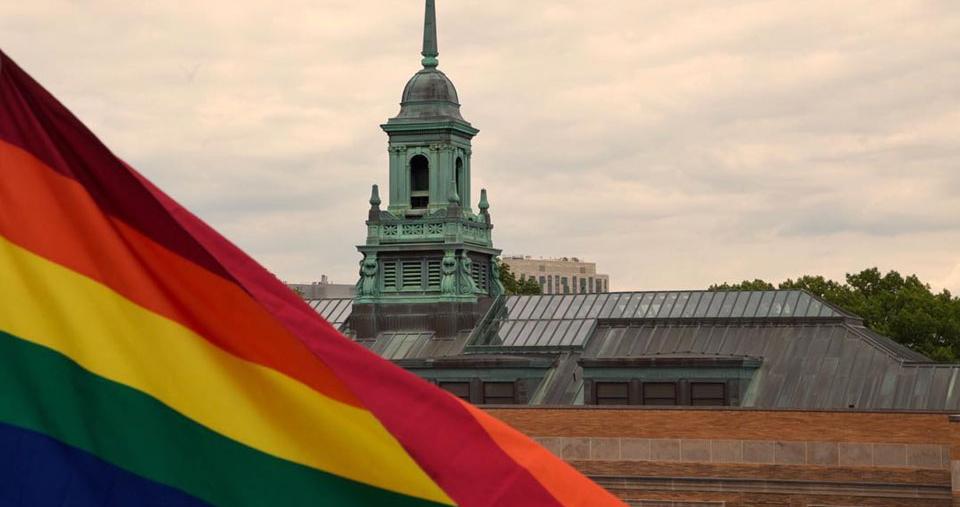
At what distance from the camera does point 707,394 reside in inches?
2180

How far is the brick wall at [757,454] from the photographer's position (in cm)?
4678

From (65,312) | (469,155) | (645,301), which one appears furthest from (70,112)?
(469,155)

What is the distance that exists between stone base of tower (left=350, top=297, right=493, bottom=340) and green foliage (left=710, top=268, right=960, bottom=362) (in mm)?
39993

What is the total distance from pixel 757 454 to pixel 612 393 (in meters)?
8.04

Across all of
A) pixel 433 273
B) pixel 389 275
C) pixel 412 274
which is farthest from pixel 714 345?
pixel 389 275

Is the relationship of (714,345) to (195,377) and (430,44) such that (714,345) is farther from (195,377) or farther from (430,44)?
(195,377)

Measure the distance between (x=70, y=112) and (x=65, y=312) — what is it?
83 centimetres

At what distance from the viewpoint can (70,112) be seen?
23.4ft

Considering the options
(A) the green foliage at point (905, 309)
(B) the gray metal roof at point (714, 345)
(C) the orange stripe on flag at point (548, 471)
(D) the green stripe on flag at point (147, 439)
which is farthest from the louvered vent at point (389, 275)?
(D) the green stripe on flag at point (147, 439)

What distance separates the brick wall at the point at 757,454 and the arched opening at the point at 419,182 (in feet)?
59.5

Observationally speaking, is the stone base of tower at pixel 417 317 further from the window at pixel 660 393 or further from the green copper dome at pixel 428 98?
the window at pixel 660 393

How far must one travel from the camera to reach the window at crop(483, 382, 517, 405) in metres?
58.5

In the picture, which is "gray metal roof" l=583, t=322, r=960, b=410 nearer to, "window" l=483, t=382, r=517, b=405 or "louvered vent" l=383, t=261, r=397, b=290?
"window" l=483, t=382, r=517, b=405

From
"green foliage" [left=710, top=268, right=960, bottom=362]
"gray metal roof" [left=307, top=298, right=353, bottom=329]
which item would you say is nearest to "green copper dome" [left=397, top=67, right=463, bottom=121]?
"gray metal roof" [left=307, top=298, right=353, bottom=329]
